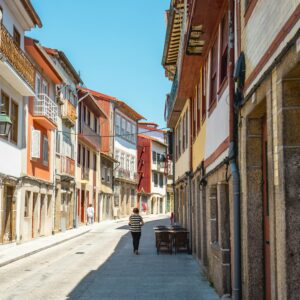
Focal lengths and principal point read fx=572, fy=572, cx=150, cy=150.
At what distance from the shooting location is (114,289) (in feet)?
36.6

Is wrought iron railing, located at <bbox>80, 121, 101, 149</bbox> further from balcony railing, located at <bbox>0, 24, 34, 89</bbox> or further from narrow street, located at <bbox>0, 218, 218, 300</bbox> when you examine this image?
narrow street, located at <bbox>0, 218, 218, 300</bbox>

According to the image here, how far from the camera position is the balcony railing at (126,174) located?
5584cm

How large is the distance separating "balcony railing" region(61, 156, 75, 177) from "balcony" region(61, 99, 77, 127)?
6.93 feet

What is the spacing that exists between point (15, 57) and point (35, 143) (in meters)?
5.37

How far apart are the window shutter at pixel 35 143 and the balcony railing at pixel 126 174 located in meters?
30.4

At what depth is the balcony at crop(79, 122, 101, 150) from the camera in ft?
126

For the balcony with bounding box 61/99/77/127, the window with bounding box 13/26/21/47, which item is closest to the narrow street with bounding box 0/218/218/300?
the window with bounding box 13/26/21/47

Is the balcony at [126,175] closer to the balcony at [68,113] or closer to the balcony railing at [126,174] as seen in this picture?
Result: the balcony railing at [126,174]

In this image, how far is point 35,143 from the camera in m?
24.6

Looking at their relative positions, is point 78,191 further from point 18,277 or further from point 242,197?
point 242,197

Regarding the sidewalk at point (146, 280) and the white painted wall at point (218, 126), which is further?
the sidewalk at point (146, 280)

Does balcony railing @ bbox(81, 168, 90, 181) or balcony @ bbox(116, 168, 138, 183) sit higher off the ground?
balcony @ bbox(116, 168, 138, 183)

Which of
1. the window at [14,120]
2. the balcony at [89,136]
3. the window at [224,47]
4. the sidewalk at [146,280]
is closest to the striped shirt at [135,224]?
the sidewalk at [146,280]

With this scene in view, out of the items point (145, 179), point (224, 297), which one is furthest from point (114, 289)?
point (145, 179)
